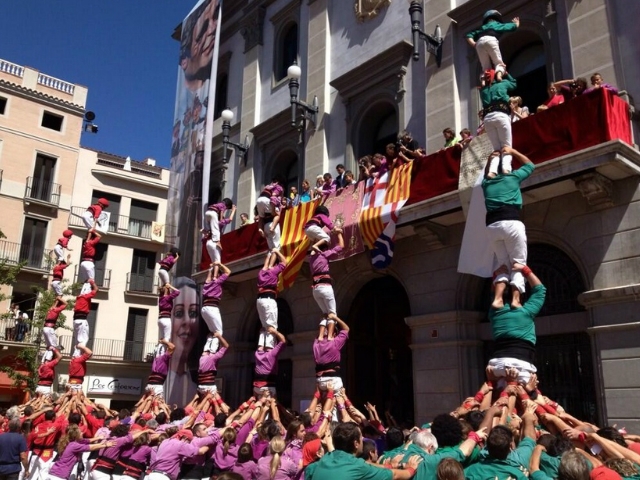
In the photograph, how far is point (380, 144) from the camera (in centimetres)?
1720

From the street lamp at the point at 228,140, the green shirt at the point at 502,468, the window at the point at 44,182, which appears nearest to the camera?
the green shirt at the point at 502,468

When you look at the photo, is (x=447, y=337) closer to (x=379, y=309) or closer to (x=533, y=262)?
(x=533, y=262)

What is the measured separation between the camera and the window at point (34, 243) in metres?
29.5

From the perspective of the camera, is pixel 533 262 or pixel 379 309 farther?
pixel 379 309

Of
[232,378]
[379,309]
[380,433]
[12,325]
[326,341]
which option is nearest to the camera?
[380,433]

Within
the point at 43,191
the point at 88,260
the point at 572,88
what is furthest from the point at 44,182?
the point at 572,88

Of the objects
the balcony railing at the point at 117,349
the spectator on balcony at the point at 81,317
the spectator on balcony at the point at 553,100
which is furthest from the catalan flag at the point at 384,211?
the balcony railing at the point at 117,349

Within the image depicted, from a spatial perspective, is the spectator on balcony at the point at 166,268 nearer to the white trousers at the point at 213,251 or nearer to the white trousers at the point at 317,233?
the white trousers at the point at 213,251

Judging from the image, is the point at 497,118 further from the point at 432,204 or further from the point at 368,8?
the point at 368,8

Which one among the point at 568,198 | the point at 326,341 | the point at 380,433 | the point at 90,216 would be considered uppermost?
the point at 90,216

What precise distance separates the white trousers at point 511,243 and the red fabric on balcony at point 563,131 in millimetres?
4156

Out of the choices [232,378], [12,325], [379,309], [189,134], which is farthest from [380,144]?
[12,325]

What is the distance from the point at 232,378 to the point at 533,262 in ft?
33.6

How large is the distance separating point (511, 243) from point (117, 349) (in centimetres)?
2832
